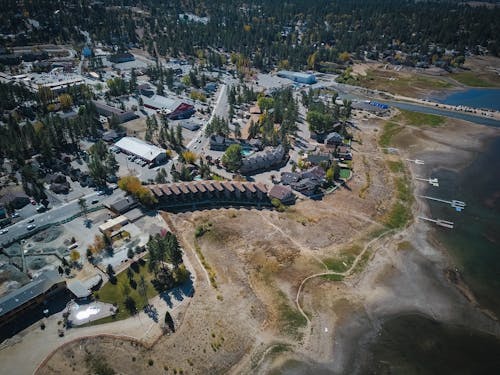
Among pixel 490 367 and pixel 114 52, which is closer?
pixel 490 367

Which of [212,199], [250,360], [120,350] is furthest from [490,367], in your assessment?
[212,199]

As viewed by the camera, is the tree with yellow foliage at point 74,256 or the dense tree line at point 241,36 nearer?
the tree with yellow foliage at point 74,256

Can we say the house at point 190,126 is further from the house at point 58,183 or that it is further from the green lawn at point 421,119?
the green lawn at point 421,119

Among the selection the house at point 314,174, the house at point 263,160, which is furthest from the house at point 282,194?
the house at point 263,160

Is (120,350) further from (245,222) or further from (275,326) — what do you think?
(245,222)

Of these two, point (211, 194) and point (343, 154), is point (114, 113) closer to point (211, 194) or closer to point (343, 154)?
point (211, 194)

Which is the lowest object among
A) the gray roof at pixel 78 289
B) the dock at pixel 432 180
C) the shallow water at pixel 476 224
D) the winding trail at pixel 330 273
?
the dock at pixel 432 180
